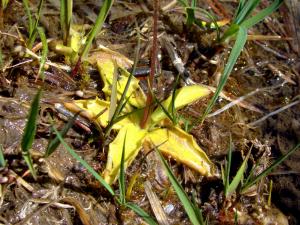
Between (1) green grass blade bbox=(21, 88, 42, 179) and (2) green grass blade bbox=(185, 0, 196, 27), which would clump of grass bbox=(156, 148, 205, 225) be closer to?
(1) green grass blade bbox=(21, 88, 42, 179)

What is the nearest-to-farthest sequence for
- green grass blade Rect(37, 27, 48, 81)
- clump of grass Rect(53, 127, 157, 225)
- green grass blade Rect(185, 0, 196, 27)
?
clump of grass Rect(53, 127, 157, 225) → green grass blade Rect(37, 27, 48, 81) → green grass blade Rect(185, 0, 196, 27)

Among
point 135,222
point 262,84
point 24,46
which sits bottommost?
point 135,222

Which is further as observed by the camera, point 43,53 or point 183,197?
point 43,53

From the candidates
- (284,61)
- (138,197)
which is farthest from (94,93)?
(284,61)

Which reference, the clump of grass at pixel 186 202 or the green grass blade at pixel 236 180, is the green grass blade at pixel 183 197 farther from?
the green grass blade at pixel 236 180

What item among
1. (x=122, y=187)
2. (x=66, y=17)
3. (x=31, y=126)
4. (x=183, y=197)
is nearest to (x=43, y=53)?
(x=66, y=17)

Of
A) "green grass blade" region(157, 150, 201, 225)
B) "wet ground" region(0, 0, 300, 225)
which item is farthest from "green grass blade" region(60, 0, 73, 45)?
"green grass blade" region(157, 150, 201, 225)

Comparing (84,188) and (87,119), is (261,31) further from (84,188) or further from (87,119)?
(84,188)

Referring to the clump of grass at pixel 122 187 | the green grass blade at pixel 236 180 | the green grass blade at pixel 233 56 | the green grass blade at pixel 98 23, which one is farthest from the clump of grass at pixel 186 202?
the green grass blade at pixel 98 23

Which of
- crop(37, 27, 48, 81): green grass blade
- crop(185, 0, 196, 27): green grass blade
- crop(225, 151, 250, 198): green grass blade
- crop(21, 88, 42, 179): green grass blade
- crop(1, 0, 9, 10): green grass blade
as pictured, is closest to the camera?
crop(21, 88, 42, 179): green grass blade

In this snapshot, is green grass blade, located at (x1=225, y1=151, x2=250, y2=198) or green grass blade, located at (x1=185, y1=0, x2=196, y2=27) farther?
green grass blade, located at (x1=185, y1=0, x2=196, y2=27)

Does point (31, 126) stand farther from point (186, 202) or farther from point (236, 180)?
point (236, 180)
